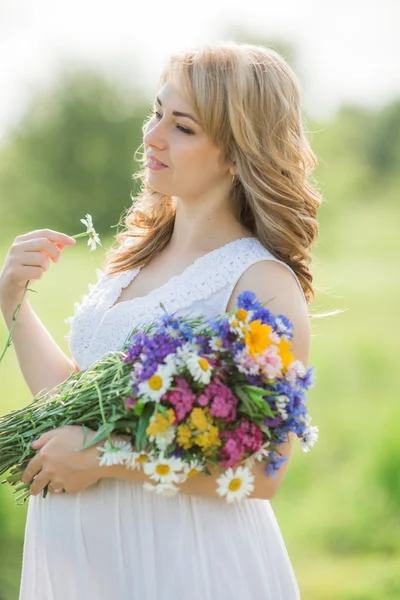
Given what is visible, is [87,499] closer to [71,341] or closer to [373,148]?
[71,341]

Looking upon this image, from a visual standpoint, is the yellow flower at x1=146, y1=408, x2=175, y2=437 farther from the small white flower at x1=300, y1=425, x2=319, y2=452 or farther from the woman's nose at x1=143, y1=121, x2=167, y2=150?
the woman's nose at x1=143, y1=121, x2=167, y2=150

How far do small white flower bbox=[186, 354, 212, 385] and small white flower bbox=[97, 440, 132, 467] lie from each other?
216mm

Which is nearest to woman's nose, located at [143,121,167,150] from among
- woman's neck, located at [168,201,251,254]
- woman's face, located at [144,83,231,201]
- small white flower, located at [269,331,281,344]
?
woman's face, located at [144,83,231,201]

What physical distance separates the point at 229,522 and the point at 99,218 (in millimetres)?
7502

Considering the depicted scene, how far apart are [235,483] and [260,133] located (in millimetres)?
819

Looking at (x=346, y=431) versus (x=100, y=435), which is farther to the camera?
(x=346, y=431)

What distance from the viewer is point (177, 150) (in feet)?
6.22

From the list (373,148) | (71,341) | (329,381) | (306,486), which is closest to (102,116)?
(373,148)

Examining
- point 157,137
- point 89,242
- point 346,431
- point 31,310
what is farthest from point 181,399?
point 346,431

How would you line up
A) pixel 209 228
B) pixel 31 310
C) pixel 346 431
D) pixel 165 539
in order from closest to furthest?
pixel 165 539 → pixel 209 228 → pixel 31 310 → pixel 346 431

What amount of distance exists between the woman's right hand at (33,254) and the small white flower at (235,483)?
0.70 meters

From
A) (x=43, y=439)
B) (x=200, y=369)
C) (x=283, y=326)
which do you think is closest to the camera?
(x=200, y=369)

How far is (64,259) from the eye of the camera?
7.86 m

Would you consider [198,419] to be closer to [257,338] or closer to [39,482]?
[257,338]
